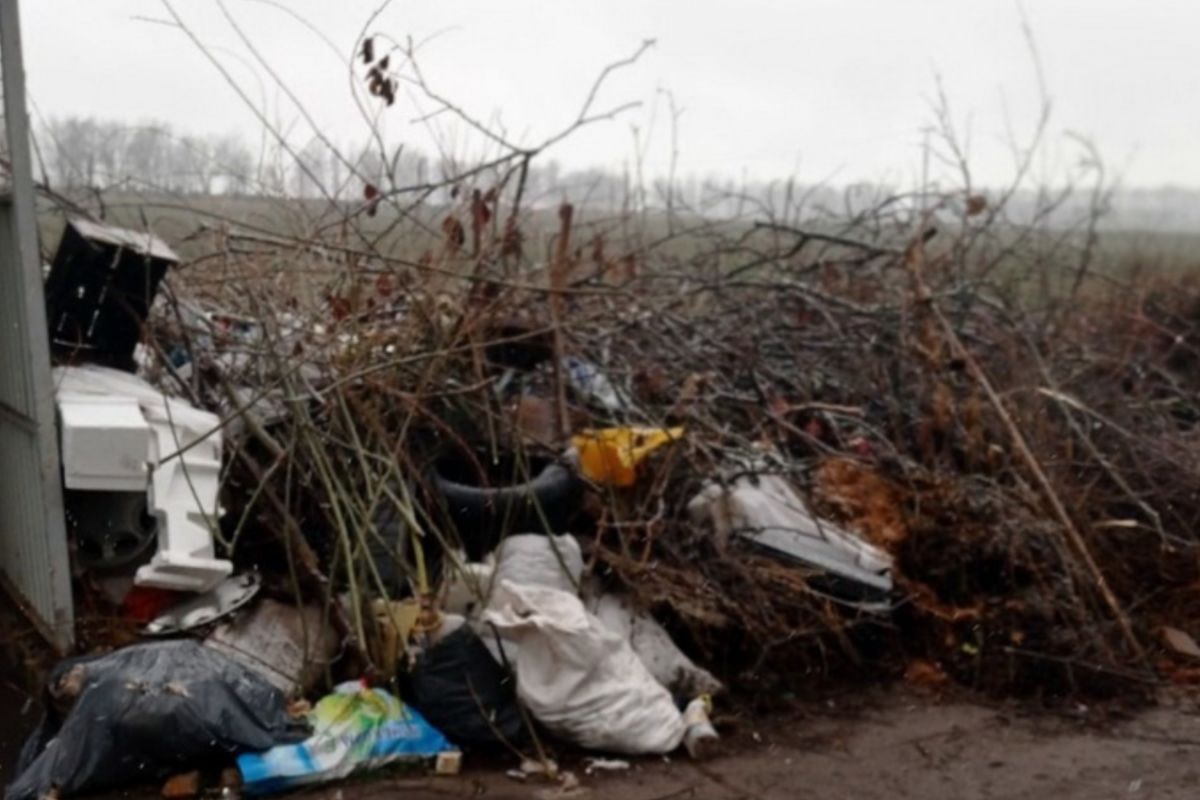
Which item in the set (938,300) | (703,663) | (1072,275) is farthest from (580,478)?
(1072,275)

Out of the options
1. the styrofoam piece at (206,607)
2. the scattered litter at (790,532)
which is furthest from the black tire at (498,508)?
the styrofoam piece at (206,607)

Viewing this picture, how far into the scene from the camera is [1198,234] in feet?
31.5

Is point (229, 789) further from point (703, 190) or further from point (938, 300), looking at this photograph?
point (703, 190)

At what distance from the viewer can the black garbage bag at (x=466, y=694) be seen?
15.1ft

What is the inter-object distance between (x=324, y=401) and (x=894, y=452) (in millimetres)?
2959

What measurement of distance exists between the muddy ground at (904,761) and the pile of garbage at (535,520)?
0.45 feet

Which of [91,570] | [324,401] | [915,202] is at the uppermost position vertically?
[915,202]

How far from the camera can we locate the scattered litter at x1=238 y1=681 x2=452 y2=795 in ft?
13.8

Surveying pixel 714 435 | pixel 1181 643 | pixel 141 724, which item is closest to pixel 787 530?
pixel 714 435

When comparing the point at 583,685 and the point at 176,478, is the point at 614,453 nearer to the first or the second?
the point at 583,685

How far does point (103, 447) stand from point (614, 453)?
2.15m

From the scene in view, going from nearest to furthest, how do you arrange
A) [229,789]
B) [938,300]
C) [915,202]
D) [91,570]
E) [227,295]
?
[229,789]
[91,570]
[227,295]
[938,300]
[915,202]

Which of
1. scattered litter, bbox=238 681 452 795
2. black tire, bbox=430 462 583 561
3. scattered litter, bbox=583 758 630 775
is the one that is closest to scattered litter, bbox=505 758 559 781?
scattered litter, bbox=583 758 630 775

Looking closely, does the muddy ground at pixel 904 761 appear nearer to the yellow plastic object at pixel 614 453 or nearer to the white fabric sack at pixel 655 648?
the white fabric sack at pixel 655 648
